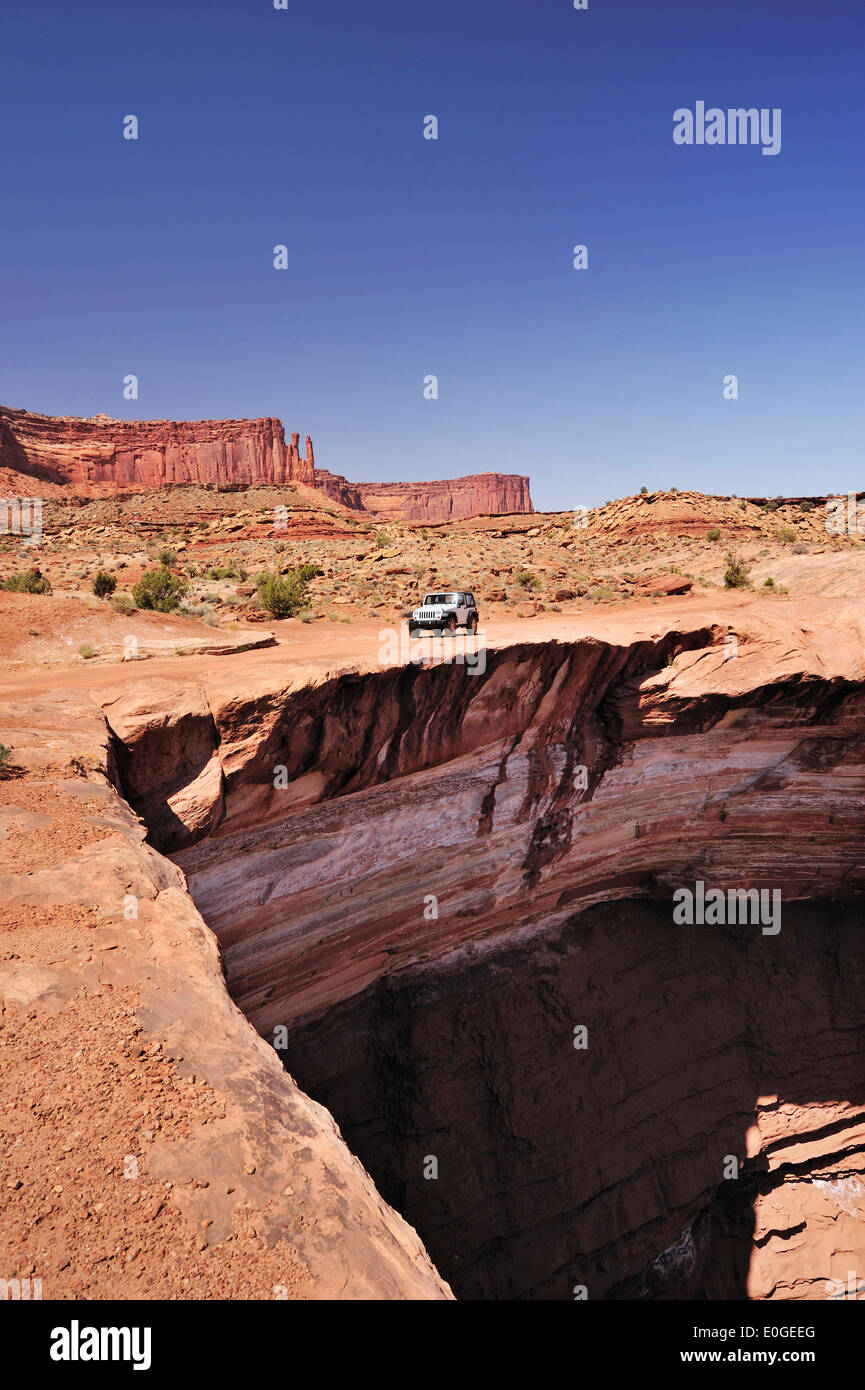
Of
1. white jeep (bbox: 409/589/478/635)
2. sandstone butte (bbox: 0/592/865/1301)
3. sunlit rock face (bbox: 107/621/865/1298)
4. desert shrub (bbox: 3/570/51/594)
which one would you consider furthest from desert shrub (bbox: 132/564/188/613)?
sunlit rock face (bbox: 107/621/865/1298)

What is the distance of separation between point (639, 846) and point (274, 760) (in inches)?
466

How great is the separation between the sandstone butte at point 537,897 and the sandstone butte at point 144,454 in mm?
79806

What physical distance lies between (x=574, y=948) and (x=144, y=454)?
11140 cm

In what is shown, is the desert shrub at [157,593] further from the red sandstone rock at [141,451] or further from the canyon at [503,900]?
the red sandstone rock at [141,451]

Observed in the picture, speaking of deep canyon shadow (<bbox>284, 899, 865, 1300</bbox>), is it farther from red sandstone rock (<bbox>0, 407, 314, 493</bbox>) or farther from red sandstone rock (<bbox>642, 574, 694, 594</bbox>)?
red sandstone rock (<bbox>0, 407, 314, 493</bbox>)

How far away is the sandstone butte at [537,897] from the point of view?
10.9 m

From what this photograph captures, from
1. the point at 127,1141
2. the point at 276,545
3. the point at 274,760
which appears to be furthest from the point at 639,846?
the point at 276,545

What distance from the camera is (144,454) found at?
105438mm

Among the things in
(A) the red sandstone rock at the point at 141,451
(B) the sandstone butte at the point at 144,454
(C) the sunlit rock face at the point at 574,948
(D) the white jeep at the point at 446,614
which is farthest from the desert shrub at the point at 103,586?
(A) the red sandstone rock at the point at 141,451

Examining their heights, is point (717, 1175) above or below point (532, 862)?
below

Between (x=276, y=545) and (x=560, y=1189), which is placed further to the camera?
(x=276, y=545)
